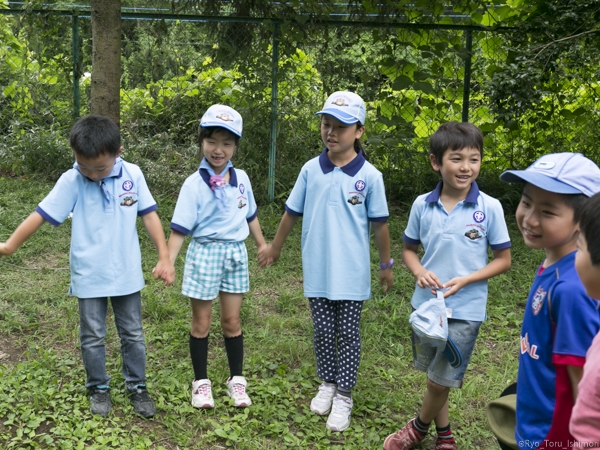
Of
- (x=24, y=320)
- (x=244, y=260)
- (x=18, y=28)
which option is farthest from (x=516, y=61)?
(x=18, y=28)

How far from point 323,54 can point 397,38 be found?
2.50 ft

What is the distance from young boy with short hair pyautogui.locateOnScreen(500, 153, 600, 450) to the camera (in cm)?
182

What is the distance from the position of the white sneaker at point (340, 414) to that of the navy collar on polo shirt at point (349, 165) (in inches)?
44.0

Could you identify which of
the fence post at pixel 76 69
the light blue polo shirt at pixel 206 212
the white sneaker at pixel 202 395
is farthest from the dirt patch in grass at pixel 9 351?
the fence post at pixel 76 69

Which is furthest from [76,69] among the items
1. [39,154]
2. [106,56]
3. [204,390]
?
[204,390]

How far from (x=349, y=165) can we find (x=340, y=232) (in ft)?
1.07

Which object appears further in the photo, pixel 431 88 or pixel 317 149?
pixel 317 149

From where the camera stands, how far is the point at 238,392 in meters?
3.45

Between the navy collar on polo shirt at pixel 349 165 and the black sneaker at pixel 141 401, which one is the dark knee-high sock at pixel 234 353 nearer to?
the black sneaker at pixel 141 401

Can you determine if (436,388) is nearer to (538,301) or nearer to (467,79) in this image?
(538,301)

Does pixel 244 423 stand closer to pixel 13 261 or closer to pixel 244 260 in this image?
pixel 244 260

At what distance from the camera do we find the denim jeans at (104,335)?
323cm

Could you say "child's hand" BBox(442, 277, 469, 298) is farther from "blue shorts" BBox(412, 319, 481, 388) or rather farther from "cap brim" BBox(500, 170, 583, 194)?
"cap brim" BBox(500, 170, 583, 194)

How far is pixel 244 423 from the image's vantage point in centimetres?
327
